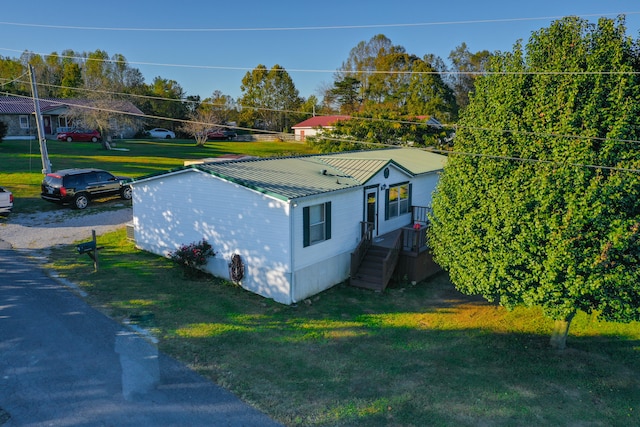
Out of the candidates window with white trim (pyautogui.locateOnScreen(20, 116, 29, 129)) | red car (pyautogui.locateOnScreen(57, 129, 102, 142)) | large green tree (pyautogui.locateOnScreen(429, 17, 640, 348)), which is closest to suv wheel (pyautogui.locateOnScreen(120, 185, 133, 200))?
large green tree (pyautogui.locateOnScreen(429, 17, 640, 348))

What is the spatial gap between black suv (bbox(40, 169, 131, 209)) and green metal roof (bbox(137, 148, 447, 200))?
26.1 feet

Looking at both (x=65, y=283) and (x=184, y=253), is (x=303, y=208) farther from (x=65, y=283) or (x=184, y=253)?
(x=65, y=283)

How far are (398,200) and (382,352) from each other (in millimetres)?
9146

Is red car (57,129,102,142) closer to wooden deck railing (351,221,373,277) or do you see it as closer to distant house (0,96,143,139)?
distant house (0,96,143,139)

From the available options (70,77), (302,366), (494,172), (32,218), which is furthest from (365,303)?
(70,77)

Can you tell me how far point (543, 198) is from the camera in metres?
9.55

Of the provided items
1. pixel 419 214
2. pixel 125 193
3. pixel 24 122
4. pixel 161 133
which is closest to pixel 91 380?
pixel 419 214

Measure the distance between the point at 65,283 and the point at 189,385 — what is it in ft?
23.3

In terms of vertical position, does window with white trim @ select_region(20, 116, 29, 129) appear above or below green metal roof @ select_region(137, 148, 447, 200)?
above

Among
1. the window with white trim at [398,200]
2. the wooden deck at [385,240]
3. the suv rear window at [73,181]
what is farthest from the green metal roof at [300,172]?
the suv rear window at [73,181]

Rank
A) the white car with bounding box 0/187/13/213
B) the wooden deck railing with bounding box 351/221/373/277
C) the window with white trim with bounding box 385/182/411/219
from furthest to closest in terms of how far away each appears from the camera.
Answer: 1. the white car with bounding box 0/187/13/213
2. the window with white trim with bounding box 385/182/411/219
3. the wooden deck railing with bounding box 351/221/373/277

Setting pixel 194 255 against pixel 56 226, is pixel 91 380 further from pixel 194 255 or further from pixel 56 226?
pixel 56 226

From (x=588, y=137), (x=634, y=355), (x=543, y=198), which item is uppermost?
(x=588, y=137)

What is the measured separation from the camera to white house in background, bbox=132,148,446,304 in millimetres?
13359
